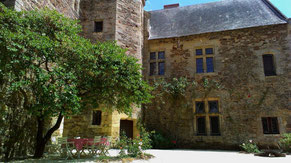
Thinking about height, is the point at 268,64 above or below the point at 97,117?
above

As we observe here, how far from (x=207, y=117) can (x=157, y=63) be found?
3.67m

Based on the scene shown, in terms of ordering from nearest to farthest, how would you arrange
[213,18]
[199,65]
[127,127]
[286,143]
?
1. [286,143]
2. [127,127]
3. [199,65]
4. [213,18]

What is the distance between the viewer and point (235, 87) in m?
9.73

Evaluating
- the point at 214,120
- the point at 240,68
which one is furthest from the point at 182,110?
the point at 240,68

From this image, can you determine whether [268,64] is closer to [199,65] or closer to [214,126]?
[199,65]

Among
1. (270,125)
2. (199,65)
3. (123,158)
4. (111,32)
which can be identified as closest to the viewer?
(123,158)

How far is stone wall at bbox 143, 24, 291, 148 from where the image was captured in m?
9.18

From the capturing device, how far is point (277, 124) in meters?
9.08

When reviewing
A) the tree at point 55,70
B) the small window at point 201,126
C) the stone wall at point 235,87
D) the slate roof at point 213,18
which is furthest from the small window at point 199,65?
the tree at point 55,70

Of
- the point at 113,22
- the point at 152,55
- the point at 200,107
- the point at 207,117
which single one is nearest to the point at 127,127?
the point at 200,107

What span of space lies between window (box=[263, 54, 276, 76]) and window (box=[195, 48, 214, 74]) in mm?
2375

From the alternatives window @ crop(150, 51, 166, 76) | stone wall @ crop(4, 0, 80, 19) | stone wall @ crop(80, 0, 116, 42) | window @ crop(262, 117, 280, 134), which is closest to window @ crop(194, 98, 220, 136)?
window @ crop(262, 117, 280, 134)

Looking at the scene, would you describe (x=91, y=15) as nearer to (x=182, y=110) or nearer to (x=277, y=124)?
(x=182, y=110)

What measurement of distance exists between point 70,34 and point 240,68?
763 cm
